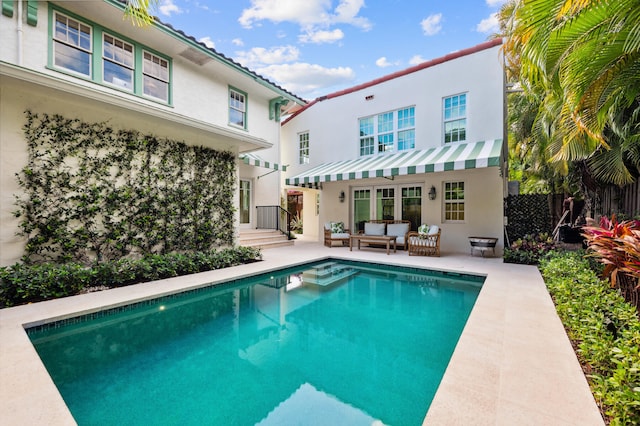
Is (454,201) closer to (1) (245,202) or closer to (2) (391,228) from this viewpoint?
(2) (391,228)

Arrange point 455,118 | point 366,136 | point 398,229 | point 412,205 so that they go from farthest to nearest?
1. point 366,136
2. point 412,205
3. point 398,229
4. point 455,118

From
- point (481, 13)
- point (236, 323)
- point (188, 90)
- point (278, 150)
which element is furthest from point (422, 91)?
point (236, 323)

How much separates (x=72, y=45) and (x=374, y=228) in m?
15.0

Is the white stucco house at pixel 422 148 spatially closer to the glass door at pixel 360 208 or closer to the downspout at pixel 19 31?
the glass door at pixel 360 208

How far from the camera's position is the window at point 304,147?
2084 cm

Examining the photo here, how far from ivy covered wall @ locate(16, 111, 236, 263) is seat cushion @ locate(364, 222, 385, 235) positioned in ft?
25.7

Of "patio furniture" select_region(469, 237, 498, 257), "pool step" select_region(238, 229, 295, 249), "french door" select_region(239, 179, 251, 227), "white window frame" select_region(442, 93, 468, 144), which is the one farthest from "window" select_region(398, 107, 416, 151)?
"french door" select_region(239, 179, 251, 227)

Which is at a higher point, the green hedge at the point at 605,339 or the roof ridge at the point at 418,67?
the roof ridge at the point at 418,67

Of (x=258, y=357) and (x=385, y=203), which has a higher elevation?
(x=385, y=203)

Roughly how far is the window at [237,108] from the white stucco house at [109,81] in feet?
0.18

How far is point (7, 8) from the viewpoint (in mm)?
9211

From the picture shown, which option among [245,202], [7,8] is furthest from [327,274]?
[7,8]

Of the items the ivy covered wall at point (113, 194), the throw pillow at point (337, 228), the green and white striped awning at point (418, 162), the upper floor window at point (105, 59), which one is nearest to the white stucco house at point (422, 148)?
the green and white striped awning at point (418, 162)

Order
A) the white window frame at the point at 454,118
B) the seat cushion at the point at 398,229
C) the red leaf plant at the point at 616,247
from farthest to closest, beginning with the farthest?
1. the seat cushion at the point at 398,229
2. the white window frame at the point at 454,118
3. the red leaf plant at the point at 616,247
